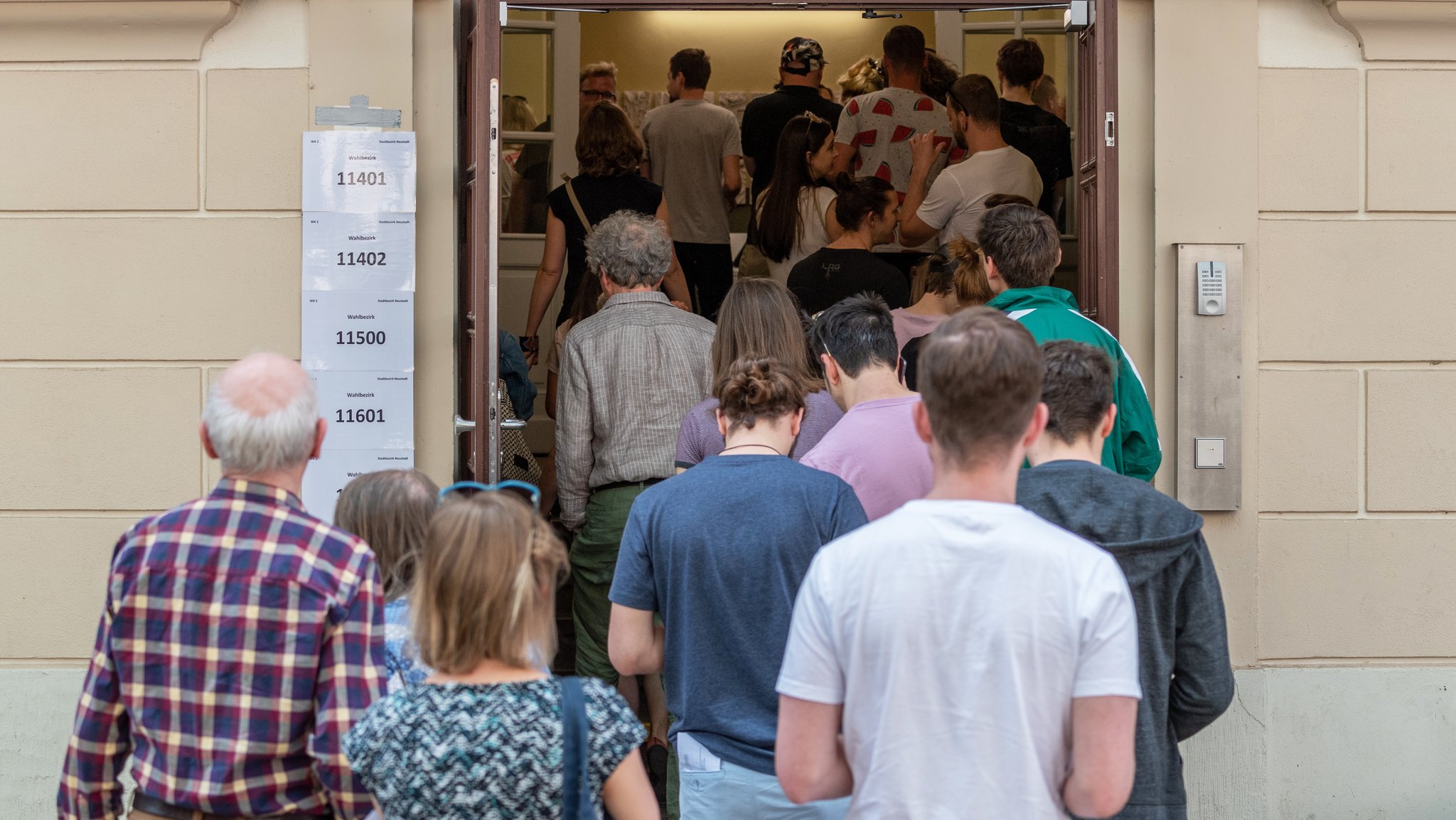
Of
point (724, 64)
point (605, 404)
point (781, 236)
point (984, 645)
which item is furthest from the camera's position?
point (724, 64)

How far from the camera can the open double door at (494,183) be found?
4.09m

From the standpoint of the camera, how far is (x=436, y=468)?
14.2ft

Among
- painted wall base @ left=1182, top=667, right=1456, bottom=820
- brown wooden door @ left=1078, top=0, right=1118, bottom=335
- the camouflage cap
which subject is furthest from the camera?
the camouflage cap

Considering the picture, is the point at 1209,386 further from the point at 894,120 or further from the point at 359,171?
the point at 359,171

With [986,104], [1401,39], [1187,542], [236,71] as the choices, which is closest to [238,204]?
[236,71]

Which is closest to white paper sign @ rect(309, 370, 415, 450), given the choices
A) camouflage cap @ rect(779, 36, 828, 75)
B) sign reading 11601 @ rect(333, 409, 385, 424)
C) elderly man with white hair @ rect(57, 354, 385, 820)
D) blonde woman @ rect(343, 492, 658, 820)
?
sign reading 11601 @ rect(333, 409, 385, 424)

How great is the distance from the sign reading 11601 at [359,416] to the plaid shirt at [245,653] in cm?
199

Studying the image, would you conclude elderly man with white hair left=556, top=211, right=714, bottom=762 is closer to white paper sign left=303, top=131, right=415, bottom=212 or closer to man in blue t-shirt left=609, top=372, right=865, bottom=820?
white paper sign left=303, top=131, right=415, bottom=212

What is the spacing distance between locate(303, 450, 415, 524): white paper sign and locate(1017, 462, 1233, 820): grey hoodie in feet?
7.69

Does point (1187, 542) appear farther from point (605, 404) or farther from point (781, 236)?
point (781, 236)

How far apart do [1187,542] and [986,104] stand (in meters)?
3.14

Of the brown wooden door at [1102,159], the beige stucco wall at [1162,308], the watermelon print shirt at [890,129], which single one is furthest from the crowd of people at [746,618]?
the watermelon print shirt at [890,129]

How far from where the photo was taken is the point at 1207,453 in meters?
4.26

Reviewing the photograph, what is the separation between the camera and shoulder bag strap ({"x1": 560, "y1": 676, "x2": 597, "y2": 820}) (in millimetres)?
1935
